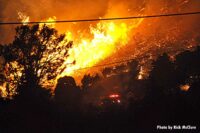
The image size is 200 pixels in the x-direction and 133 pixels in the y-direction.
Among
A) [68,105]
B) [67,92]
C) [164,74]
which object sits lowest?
[68,105]

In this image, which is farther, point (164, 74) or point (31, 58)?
point (164, 74)

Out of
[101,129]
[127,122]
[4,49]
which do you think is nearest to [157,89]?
[127,122]

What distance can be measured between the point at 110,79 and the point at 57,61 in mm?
36878

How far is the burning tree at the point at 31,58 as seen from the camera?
36.4 metres

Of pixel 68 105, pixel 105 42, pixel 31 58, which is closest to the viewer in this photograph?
pixel 68 105

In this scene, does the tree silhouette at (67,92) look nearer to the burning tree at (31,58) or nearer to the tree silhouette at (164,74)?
the burning tree at (31,58)

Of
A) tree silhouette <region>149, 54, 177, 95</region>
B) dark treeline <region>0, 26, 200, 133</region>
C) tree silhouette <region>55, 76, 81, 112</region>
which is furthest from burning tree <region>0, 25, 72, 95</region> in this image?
tree silhouette <region>149, 54, 177, 95</region>

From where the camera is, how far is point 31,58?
3709 cm

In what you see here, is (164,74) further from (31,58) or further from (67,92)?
(31,58)

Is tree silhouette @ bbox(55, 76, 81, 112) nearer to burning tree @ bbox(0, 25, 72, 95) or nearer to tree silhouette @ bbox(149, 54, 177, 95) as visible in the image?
burning tree @ bbox(0, 25, 72, 95)

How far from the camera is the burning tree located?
119 feet

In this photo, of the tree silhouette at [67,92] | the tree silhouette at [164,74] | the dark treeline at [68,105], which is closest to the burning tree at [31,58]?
the dark treeline at [68,105]

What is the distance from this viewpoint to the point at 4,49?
3759 centimetres

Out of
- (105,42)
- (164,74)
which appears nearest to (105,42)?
(105,42)
